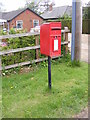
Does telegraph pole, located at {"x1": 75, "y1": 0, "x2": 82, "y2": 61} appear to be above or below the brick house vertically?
below

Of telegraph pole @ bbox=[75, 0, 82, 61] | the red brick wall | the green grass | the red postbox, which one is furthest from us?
the red brick wall

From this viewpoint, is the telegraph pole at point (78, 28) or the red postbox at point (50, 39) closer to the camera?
the red postbox at point (50, 39)

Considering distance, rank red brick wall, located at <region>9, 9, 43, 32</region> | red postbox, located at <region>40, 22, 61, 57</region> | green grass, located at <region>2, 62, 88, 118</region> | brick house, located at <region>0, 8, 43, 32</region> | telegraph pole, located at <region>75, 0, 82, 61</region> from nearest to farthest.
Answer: green grass, located at <region>2, 62, 88, 118</region>
red postbox, located at <region>40, 22, 61, 57</region>
telegraph pole, located at <region>75, 0, 82, 61</region>
brick house, located at <region>0, 8, 43, 32</region>
red brick wall, located at <region>9, 9, 43, 32</region>

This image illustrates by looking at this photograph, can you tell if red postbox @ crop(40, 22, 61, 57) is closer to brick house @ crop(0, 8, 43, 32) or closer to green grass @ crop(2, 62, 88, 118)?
green grass @ crop(2, 62, 88, 118)

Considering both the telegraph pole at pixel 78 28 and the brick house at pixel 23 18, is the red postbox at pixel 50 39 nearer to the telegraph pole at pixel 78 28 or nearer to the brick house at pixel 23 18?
the telegraph pole at pixel 78 28

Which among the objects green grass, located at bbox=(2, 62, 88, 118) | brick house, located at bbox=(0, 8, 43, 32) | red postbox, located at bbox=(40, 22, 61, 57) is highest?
brick house, located at bbox=(0, 8, 43, 32)

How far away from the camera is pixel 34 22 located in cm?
2325

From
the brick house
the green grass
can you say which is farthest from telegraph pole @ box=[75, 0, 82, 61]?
the brick house

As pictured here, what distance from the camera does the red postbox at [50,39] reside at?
10.7ft

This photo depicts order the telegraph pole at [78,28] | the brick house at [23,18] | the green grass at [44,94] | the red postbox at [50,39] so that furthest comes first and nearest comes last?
the brick house at [23,18], the telegraph pole at [78,28], the red postbox at [50,39], the green grass at [44,94]

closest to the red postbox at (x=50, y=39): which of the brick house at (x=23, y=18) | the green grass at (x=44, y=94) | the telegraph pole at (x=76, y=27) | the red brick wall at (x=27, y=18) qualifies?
the green grass at (x=44, y=94)

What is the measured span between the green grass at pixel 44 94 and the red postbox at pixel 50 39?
0.75 meters

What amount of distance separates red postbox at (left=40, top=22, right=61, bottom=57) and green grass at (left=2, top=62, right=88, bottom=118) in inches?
29.5

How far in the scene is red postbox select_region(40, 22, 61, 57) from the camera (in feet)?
10.7
